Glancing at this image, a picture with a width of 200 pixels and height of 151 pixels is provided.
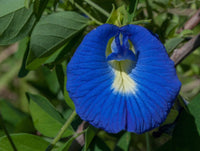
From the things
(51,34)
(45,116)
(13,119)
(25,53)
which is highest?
(51,34)

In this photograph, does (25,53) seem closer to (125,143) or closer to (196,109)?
(125,143)

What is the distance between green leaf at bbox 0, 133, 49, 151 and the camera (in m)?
1.02

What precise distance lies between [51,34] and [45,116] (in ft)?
1.11

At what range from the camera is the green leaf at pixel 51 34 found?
38.9 inches

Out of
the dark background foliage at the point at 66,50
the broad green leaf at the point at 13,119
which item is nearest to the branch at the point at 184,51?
the dark background foliage at the point at 66,50

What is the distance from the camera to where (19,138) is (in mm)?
1050

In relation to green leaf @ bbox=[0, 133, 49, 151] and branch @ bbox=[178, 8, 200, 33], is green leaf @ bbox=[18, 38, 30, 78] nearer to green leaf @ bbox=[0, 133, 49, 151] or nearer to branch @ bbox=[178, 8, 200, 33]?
green leaf @ bbox=[0, 133, 49, 151]

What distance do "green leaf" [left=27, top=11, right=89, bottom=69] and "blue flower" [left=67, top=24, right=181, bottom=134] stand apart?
0.17m

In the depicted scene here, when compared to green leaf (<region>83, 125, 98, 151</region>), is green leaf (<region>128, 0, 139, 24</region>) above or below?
above

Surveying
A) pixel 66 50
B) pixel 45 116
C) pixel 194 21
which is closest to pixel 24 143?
pixel 45 116

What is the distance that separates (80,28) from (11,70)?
4.98 ft

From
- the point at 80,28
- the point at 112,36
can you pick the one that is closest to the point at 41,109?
the point at 80,28

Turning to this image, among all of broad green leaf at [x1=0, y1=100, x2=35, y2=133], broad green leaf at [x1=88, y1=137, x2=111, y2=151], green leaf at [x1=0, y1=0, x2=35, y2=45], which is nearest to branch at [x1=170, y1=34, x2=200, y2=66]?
broad green leaf at [x1=88, y1=137, x2=111, y2=151]

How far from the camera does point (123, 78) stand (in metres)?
0.92
